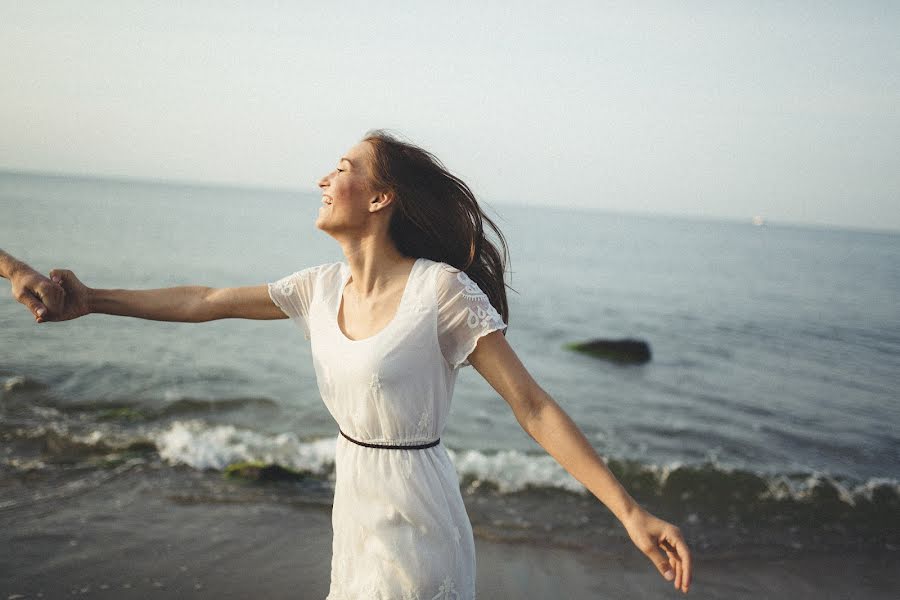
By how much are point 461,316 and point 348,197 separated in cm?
61

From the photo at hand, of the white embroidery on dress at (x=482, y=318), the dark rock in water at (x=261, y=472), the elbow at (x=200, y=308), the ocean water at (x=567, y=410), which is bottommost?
the ocean water at (x=567, y=410)

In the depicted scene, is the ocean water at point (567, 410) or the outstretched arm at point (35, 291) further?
the ocean water at point (567, 410)

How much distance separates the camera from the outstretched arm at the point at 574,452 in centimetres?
208

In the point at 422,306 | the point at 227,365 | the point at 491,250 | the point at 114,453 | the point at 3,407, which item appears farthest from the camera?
the point at 227,365

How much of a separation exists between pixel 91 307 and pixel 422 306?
1.35 meters

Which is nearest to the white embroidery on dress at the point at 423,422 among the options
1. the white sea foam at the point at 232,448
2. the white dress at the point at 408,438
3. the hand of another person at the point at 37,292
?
the white dress at the point at 408,438

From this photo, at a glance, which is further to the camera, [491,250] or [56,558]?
[56,558]

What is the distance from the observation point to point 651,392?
12.6 m

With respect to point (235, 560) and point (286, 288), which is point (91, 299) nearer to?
point (286, 288)

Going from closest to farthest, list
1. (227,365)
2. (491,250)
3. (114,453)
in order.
A: (491,250)
(114,453)
(227,365)

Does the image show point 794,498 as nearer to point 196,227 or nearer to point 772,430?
point 772,430

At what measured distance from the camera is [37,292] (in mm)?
2629

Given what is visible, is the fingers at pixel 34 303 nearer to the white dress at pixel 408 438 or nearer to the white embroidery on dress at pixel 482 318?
the white dress at pixel 408 438

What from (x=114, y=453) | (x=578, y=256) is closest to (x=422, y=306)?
(x=114, y=453)
